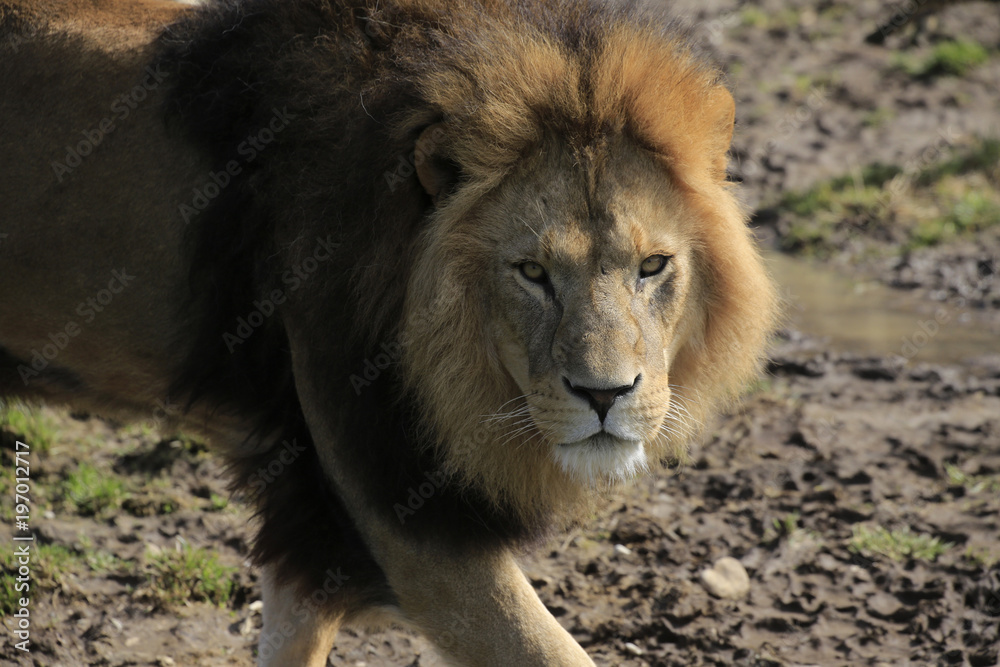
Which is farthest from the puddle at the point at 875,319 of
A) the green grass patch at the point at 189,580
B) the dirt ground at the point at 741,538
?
the green grass patch at the point at 189,580

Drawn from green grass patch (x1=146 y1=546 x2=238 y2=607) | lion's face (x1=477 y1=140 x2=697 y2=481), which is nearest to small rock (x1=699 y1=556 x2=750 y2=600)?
lion's face (x1=477 y1=140 x2=697 y2=481)

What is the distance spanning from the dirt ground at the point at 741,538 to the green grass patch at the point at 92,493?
0.05ft

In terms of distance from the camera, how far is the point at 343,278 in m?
3.22

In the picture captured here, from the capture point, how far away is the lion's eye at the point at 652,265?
322 centimetres

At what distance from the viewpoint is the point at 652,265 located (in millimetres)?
3242

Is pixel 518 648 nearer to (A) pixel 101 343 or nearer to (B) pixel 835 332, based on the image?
(A) pixel 101 343

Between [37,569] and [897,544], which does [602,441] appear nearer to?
[897,544]

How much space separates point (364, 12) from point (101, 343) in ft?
4.74

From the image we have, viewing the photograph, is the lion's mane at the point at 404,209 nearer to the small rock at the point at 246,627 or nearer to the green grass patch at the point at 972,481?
the small rock at the point at 246,627

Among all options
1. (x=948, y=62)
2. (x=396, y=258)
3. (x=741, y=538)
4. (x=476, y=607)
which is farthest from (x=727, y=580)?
(x=948, y=62)

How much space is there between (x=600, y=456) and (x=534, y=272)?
573 mm

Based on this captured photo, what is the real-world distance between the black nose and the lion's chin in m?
0.08

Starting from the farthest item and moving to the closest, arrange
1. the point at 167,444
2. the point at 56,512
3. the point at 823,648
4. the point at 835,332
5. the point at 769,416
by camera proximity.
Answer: the point at 835,332 → the point at 769,416 → the point at 167,444 → the point at 56,512 → the point at 823,648

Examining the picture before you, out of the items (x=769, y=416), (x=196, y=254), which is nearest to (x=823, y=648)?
(x=769, y=416)
